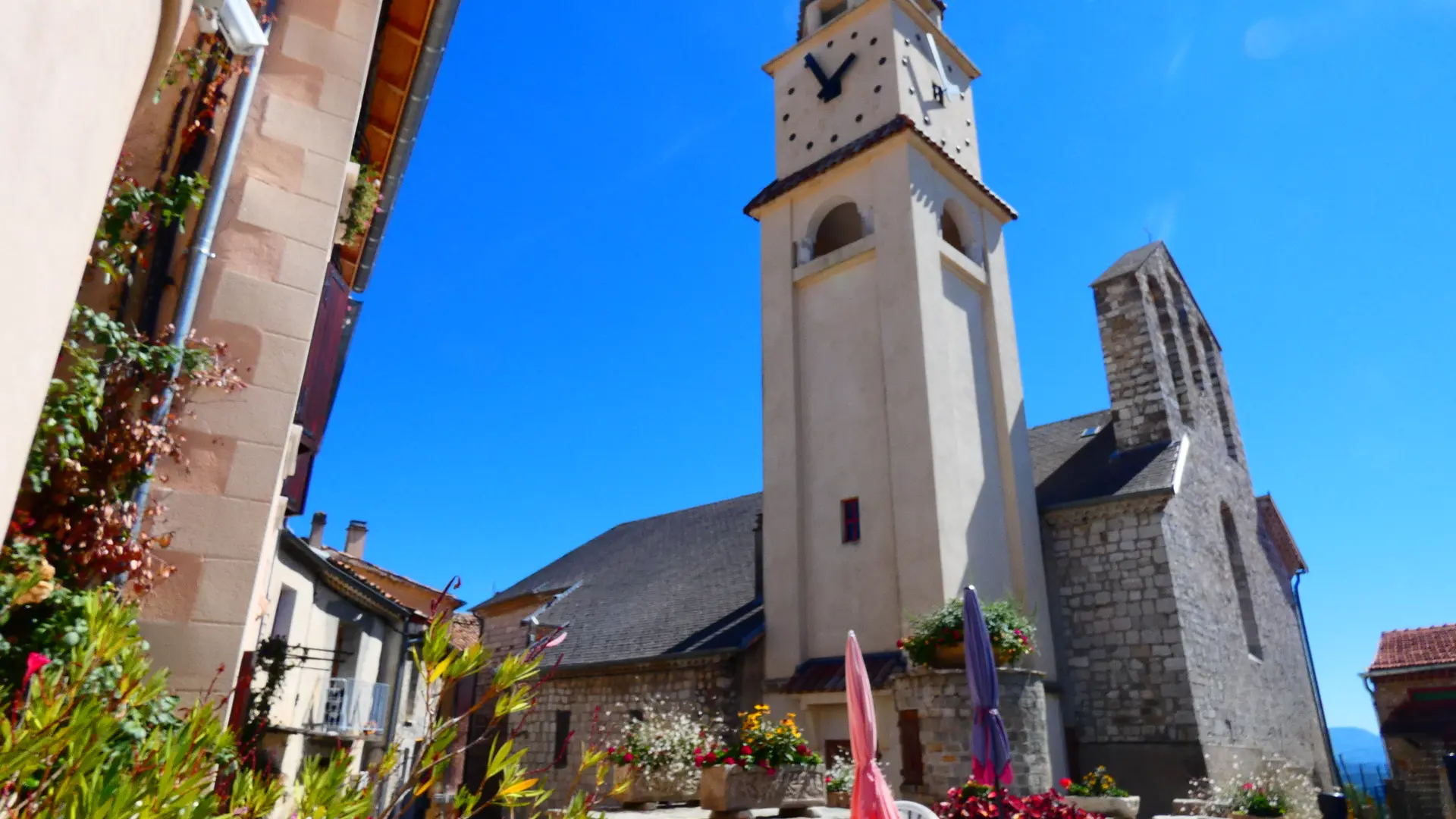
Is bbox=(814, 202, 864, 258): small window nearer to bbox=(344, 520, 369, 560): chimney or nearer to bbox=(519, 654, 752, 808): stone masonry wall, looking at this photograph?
bbox=(519, 654, 752, 808): stone masonry wall

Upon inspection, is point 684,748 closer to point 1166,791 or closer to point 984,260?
point 1166,791

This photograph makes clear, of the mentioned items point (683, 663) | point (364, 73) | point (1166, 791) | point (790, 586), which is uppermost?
point (364, 73)

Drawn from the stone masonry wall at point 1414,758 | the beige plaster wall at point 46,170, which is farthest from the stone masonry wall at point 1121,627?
the beige plaster wall at point 46,170

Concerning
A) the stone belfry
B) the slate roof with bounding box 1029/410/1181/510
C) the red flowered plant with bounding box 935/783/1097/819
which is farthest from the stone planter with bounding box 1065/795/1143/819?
the slate roof with bounding box 1029/410/1181/510

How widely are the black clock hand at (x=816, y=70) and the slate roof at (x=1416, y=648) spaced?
58.5ft

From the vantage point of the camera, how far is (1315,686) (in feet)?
63.0

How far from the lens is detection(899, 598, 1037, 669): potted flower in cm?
1110

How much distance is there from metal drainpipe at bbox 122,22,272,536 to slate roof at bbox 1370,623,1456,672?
76.6 feet

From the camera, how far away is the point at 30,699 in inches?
99.0

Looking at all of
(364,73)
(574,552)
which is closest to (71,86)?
(364,73)

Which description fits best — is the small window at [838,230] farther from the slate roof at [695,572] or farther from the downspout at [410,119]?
the downspout at [410,119]

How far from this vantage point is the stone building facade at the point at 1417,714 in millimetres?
17078

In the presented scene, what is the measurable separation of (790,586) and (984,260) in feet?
24.7

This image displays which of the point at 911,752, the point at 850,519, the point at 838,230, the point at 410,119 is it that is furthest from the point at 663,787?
the point at 838,230
